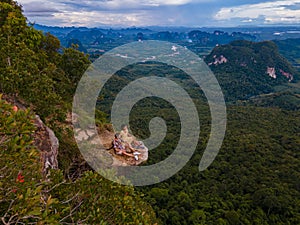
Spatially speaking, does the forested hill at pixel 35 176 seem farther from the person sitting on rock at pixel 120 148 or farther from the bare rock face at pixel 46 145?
the person sitting on rock at pixel 120 148

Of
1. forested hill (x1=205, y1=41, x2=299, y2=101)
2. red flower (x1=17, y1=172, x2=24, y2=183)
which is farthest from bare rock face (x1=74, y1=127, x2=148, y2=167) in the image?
forested hill (x1=205, y1=41, x2=299, y2=101)

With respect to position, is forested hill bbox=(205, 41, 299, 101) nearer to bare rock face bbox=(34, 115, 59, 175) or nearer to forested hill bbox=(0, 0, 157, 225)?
forested hill bbox=(0, 0, 157, 225)

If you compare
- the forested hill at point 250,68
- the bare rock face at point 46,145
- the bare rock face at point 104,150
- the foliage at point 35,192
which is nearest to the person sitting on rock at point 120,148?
the bare rock face at point 104,150

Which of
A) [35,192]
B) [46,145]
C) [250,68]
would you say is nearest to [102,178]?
[35,192]

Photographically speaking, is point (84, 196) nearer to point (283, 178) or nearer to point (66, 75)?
point (66, 75)

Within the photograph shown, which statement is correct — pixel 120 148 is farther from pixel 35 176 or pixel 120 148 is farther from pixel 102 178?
pixel 35 176

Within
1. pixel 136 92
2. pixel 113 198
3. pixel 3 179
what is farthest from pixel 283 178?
pixel 136 92

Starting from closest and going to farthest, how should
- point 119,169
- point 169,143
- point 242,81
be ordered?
1. point 119,169
2. point 169,143
3. point 242,81
